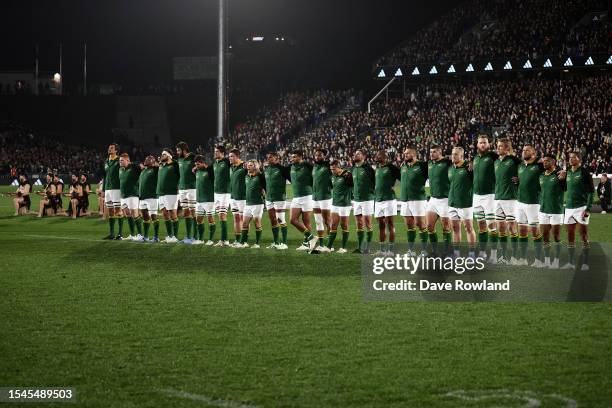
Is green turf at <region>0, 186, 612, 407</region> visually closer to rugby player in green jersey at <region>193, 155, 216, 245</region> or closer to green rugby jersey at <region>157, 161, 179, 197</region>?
rugby player in green jersey at <region>193, 155, 216, 245</region>

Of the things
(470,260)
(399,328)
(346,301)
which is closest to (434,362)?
(399,328)

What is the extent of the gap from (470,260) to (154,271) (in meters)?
5.52

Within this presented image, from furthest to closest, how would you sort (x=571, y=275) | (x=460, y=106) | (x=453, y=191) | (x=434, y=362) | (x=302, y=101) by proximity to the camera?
(x=302, y=101), (x=460, y=106), (x=453, y=191), (x=571, y=275), (x=434, y=362)

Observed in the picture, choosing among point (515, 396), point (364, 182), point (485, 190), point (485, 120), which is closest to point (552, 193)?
point (485, 190)

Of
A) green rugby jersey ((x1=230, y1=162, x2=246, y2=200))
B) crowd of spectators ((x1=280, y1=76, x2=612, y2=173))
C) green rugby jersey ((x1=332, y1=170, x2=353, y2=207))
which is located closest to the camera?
green rugby jersey ((x1=332, y1=170, x2=353, y2=207))

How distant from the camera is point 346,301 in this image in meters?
11.2

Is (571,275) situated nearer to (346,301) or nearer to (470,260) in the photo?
(470,260)

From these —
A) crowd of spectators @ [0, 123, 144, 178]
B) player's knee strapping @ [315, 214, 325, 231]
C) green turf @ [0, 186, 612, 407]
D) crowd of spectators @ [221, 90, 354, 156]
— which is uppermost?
crowd of spectators @ [221, 90, 354, 156]

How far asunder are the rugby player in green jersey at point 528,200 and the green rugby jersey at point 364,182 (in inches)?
136

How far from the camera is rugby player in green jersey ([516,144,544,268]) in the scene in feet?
46.8

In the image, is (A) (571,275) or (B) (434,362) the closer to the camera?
(B) (434,362)

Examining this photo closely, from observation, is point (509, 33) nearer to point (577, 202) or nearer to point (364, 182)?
point (364, 182)

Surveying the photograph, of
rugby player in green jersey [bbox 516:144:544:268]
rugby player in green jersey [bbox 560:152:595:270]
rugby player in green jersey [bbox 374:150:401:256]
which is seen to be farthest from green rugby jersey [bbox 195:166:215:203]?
rugby player in green jersey [bbox 560:152:595:270]

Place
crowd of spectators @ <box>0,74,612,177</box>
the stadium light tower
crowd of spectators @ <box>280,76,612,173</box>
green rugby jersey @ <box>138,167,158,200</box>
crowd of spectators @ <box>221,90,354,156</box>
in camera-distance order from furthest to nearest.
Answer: crowd of spectators @ <box>221,90,354,156</box>
crowd of spectators @ <box>0,74,612,177</box>
crowd of spectators @ <box>280,76,612,173</box>
the stadium light tower
green rugby jersey @ <box>138,167,158,200</box>
